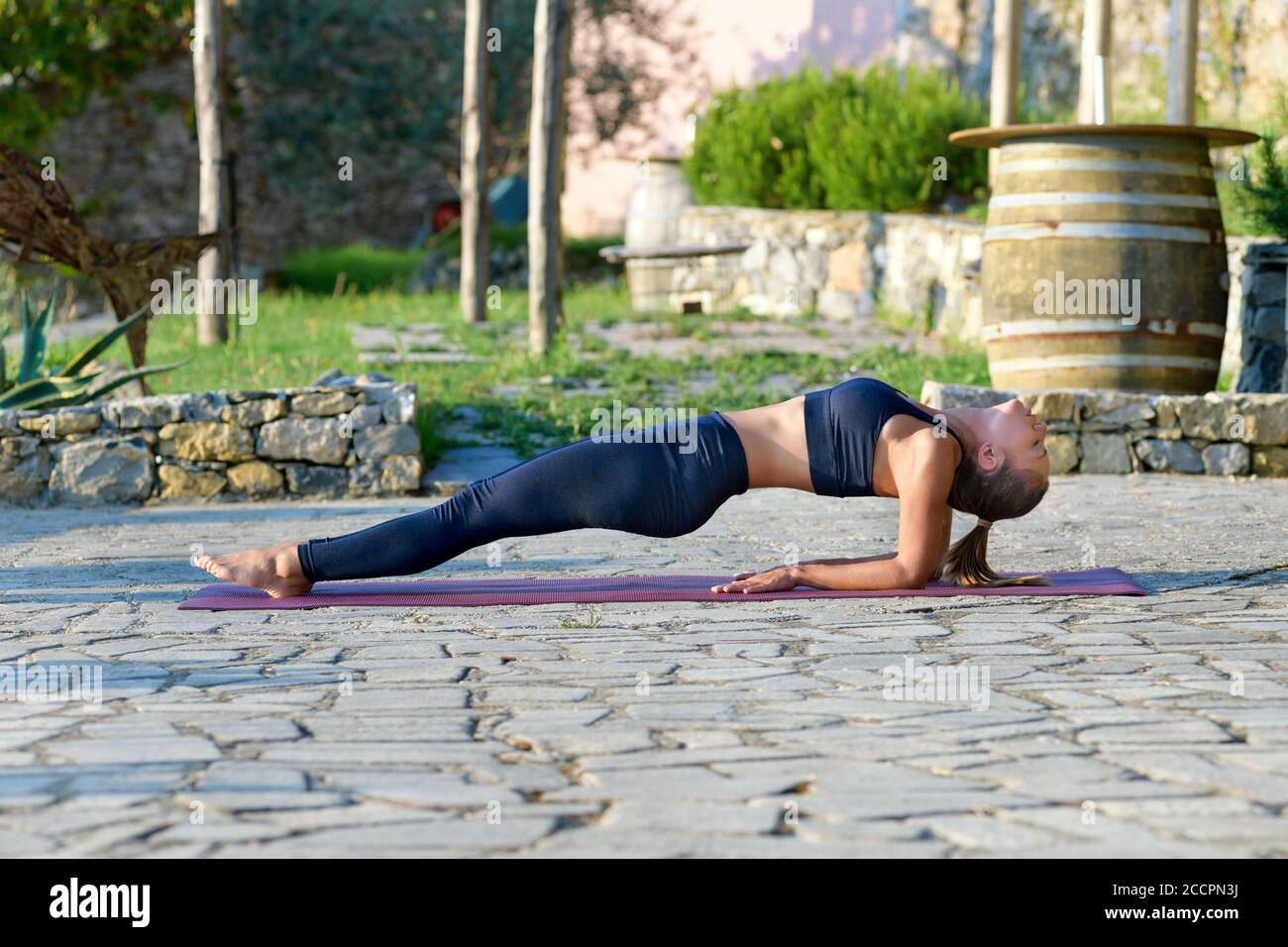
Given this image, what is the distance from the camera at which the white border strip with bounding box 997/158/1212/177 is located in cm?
761

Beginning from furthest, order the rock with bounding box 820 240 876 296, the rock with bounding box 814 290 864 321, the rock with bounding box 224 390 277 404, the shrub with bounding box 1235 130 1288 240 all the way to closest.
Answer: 1. the rock with bounding box 814 290 864 321
2. the rock with bounding box 820 240 876 296
3. the shrub with bounding box 1235 130 1288 240
4. the rock with bounding box 224 390 277 404

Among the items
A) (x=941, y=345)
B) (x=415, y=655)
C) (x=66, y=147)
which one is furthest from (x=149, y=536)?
(x=66, y=147)

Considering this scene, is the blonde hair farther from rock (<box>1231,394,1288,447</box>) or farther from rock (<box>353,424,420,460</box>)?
rock (<box>1231,394,1288,447</box>)

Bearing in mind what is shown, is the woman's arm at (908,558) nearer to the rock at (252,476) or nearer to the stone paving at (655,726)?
the stone paving at (655,726)

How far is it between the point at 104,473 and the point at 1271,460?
525 cm

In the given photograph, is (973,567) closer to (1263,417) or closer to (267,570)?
(267,570)

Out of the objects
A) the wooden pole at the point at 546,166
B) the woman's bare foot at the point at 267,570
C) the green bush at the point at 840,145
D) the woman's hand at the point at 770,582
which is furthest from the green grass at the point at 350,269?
the woman's hand at the point at 770,582

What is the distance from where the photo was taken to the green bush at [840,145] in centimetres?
1355

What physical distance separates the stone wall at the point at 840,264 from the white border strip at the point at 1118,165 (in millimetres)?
3753

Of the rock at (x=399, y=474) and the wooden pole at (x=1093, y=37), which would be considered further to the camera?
the wooden pole at (x=1093, y=37)

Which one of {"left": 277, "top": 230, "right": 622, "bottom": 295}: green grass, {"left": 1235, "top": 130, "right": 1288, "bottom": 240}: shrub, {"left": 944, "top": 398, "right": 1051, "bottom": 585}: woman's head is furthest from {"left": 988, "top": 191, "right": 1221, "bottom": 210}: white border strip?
{"left": 277, "top": 230, "right": 622, "bottom": 295}: green grass

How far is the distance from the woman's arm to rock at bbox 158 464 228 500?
326 cm

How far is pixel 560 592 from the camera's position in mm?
4707
